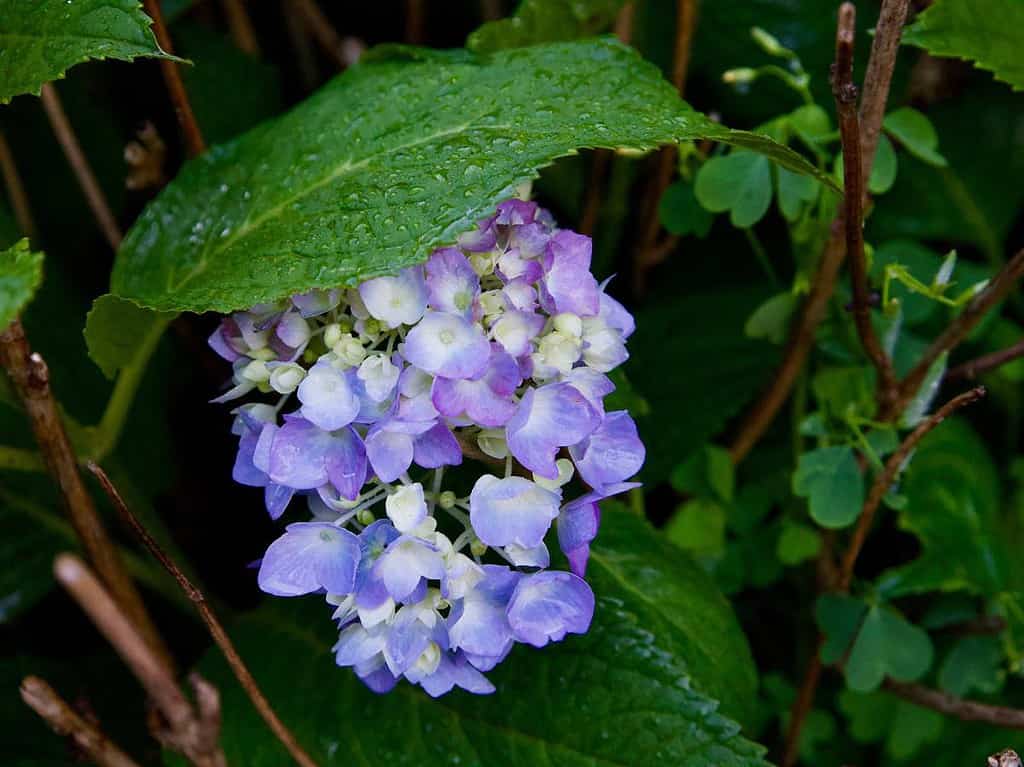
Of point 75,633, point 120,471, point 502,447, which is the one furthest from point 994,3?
point 75,633

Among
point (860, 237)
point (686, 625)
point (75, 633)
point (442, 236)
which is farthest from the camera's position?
point (75, 633)

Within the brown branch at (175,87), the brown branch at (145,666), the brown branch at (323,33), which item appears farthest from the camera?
the brown branch at (323,33)

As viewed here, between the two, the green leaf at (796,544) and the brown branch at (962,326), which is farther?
the green leaf at (796,544)

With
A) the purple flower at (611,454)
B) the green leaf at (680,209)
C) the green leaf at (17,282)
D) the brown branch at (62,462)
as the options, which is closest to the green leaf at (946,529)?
the green leaf at (680,209)

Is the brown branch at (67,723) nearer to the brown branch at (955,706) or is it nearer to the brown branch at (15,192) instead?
the brown branch at (15,192)

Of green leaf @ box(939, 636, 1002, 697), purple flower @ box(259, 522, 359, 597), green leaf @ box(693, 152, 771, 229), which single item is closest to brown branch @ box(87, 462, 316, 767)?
purple flower @ box(259, 522, 359, 597)

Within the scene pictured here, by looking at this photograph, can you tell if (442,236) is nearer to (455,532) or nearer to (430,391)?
(430,391)
